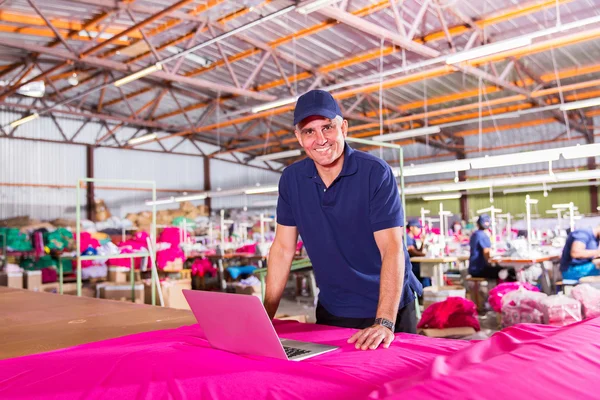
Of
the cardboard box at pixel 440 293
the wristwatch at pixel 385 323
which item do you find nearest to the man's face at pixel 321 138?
the wristwatch at pixel 385 323

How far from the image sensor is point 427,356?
138 cm

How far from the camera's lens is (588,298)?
4.64 meters

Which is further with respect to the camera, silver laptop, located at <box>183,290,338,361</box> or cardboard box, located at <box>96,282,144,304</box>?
cardboard box, located at <box>96,282,144,304</box>

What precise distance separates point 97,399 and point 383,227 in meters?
1.03

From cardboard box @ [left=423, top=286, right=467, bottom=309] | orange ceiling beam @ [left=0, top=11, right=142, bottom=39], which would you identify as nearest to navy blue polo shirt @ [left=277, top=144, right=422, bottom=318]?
cardboard box @ [left=423, top=286, right=467, bottom=309]

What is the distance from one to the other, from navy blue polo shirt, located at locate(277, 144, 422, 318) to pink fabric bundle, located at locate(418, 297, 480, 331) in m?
2.93

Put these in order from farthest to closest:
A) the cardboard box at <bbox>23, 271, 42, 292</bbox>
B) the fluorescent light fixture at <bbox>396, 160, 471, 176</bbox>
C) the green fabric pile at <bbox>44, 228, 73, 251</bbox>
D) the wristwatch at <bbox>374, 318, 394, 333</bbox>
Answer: the green fabric pile at <bbox>44, 228, 73, 251</bbox>
the cardboard box at <bbox>23, 271, 42, 292</bbox>
the fluorescent light fixture at <bbox>396, 160, 471, 176</bbox>
the wristwatch at <bbox>374, 318, 394, 333</bbox>

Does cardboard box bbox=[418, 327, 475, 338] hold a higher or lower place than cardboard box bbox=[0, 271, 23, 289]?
lower

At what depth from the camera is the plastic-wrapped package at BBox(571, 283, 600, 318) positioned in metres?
4.62

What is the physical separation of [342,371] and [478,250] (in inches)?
264

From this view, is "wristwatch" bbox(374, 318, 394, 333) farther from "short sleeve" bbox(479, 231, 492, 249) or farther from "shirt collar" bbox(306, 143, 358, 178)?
"short sleeve" bbox(479, 231, 492, 249)

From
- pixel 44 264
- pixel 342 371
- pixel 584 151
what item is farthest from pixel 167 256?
pixel 342 371

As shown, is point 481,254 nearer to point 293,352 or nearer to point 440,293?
point 440,293

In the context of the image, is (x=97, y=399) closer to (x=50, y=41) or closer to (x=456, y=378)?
(x=456, y=378)
